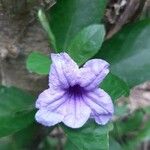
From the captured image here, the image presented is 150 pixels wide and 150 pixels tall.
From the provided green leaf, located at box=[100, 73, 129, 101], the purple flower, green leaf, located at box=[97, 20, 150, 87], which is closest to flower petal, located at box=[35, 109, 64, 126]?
the purple flower

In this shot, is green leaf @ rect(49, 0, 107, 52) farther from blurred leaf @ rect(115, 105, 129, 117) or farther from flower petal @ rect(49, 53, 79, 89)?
blurred leaf @ rect(115, 105, 129, 117)

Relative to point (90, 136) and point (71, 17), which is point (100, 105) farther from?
point (71, 17)

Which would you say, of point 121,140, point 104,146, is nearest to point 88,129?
point 104,146

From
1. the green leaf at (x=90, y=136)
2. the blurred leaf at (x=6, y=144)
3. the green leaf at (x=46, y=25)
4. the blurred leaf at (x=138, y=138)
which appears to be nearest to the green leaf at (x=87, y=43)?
the green leaf at (x=46, y=25)

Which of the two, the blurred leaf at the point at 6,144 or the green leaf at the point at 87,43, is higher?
the green leaf at the point at 87,43

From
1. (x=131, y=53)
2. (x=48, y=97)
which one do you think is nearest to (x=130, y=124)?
(x=131, y=53)

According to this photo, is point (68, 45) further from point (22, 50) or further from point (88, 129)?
point (88, 129)

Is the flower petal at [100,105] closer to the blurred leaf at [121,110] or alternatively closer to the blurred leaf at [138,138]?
the blurred leaf at [121,110]

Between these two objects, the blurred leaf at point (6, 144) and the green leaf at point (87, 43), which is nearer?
the green leaf at point (87, 43)
